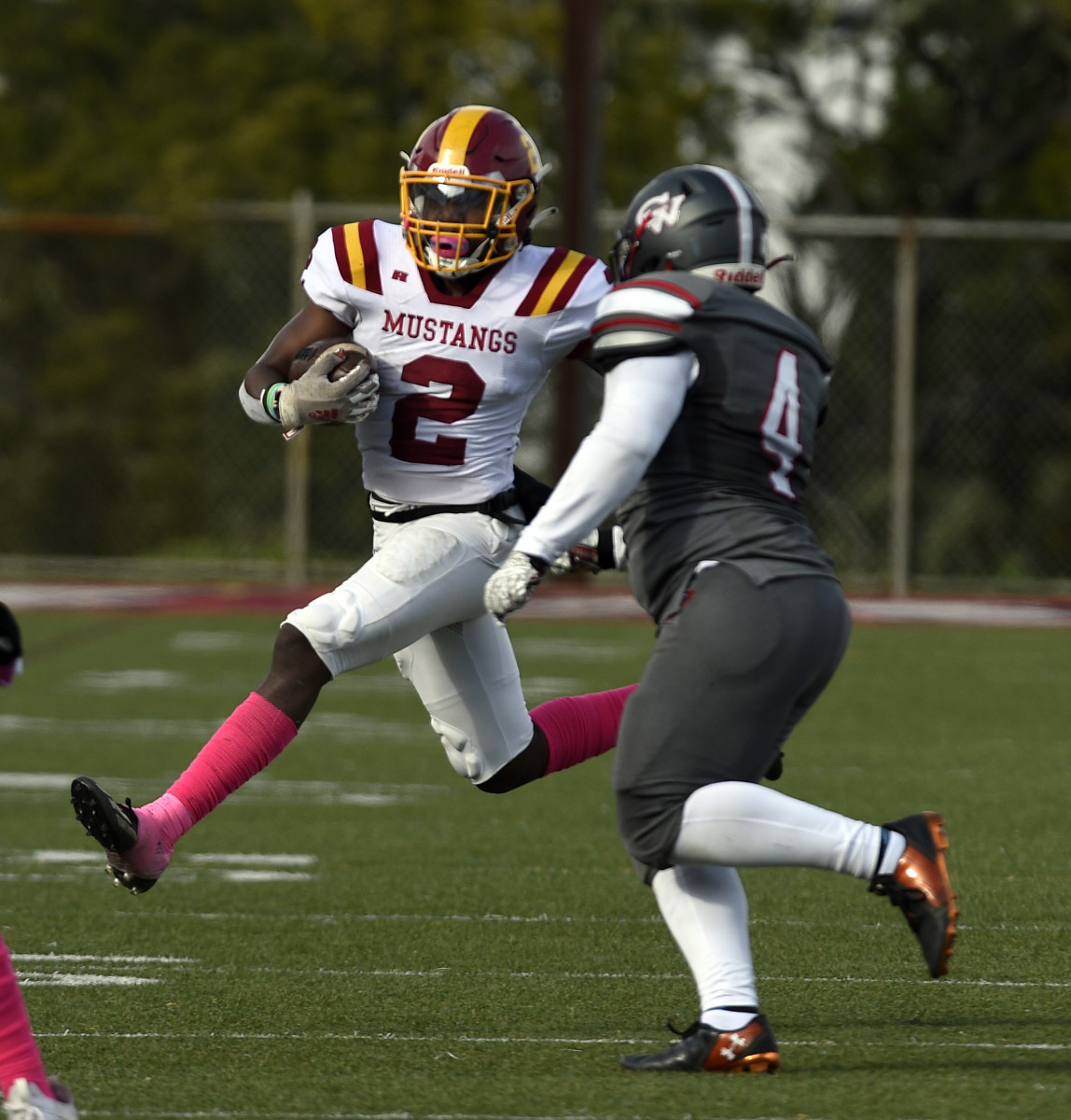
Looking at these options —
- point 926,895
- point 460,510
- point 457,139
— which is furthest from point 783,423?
point 457,139

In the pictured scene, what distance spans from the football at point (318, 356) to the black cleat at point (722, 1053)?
157cm

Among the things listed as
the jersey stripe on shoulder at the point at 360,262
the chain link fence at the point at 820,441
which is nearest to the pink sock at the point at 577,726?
the jersey stripe on shoulder at the point at 360,262

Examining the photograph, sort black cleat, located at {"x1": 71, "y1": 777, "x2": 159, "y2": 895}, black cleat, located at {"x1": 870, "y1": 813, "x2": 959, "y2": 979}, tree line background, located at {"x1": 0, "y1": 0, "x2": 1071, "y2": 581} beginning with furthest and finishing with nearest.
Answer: tree line background, located at {"x1": 0, "y1": 0, "x2": 1071, "y2": 581}
black cleat, located at {"x1": 71, "y1": 777, "x2": 159, "y2": 895}
black cleat, located at {"x1": 870, "y1": 813, "x2": 959, "y2": 979}

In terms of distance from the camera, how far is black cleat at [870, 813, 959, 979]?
3.32m

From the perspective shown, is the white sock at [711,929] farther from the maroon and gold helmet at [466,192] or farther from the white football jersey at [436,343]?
the maroon and gold helmet at [466,192]

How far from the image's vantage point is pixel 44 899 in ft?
16.8

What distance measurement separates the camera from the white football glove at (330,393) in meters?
4.18

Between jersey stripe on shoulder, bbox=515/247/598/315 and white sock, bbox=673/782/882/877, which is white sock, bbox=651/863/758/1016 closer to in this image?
white sock, bbox=673/782/882/877

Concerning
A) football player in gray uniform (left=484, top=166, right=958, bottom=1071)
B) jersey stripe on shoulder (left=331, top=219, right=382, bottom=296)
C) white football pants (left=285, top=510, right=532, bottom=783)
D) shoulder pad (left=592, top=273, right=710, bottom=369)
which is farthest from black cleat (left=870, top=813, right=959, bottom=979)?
jersey stripe on shoulder (left=331, top=219, right=382, bottom=296)

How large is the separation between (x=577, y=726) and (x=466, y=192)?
1.29 m

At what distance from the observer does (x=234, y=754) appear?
4191 millimetres

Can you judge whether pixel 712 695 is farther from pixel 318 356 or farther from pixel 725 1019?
pixel 318 356

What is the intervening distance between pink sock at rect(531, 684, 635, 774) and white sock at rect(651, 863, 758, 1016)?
3.97ft

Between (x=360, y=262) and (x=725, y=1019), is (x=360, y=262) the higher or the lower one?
the higher one
